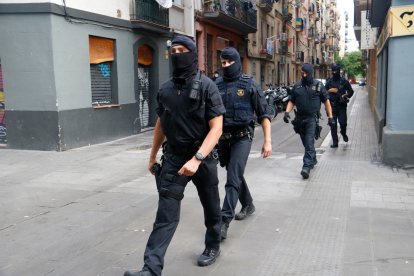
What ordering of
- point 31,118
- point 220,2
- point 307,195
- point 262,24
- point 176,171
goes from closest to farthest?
point 176,171 → point 307,195 → point 31,118 → point 220,2 → point 262,24

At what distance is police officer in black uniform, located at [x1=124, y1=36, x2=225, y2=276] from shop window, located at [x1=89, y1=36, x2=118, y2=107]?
891 centimetres

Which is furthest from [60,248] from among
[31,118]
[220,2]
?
[220,2]

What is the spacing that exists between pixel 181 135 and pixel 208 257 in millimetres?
1169

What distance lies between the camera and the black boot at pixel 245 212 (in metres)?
5.21

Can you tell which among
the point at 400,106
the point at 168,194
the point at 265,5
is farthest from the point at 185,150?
the point at 265,5

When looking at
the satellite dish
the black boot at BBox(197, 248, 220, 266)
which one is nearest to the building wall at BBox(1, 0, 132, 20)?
the satellite dish

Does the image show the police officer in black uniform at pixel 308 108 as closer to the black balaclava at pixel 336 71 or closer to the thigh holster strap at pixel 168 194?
the black balaclava at pixel 336 71

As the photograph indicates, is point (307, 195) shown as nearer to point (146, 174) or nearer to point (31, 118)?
point (146, 174)

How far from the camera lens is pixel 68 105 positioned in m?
10.9

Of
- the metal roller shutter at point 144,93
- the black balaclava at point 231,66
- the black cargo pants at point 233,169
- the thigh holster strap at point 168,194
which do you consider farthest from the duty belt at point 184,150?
the metal roller shutter at point 144,93

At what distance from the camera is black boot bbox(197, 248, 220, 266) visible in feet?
13.0

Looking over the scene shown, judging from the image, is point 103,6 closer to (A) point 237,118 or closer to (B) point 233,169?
(A) point 237,118

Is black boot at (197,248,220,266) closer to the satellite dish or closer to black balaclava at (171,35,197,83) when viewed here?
black balaclava at (171,35,197,83)

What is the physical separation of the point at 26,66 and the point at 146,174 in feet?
14.9
